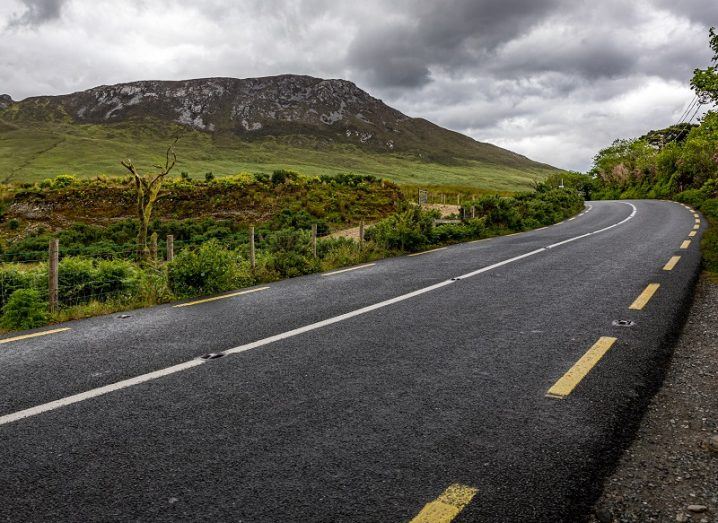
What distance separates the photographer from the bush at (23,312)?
743cm

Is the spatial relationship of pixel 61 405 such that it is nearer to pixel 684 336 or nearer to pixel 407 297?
pixel 407 297

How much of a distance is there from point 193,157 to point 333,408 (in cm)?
13868

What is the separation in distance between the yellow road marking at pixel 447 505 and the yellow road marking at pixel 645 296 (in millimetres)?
5394

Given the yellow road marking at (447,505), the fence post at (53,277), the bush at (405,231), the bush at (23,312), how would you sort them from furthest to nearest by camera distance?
the bush at (405,231) < the fence post at (53,277) < the bush at (23,312) < the yellow road marking at (447,505)

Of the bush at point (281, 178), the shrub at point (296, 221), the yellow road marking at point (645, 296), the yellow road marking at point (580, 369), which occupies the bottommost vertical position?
the shrub at point (296, 221)

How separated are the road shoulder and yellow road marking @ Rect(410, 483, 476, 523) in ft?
2.18

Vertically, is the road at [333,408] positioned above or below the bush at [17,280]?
above

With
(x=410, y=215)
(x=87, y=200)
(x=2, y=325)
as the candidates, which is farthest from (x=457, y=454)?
(x=87, y=200)

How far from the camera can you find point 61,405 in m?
4.05

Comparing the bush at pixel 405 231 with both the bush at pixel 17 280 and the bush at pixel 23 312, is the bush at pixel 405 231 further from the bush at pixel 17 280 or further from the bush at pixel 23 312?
the bush at pixel 23 312

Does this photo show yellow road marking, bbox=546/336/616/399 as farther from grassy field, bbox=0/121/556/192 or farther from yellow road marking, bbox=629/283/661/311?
grassy field, bbox=0/121/556/192

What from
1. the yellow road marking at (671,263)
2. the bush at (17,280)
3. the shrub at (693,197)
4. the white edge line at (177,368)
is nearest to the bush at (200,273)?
the bush at (17,280)

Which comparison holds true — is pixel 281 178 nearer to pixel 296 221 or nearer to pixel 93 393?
pixel 296 221

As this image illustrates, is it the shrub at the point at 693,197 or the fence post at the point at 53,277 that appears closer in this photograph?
the fence post at the point at 53,277
